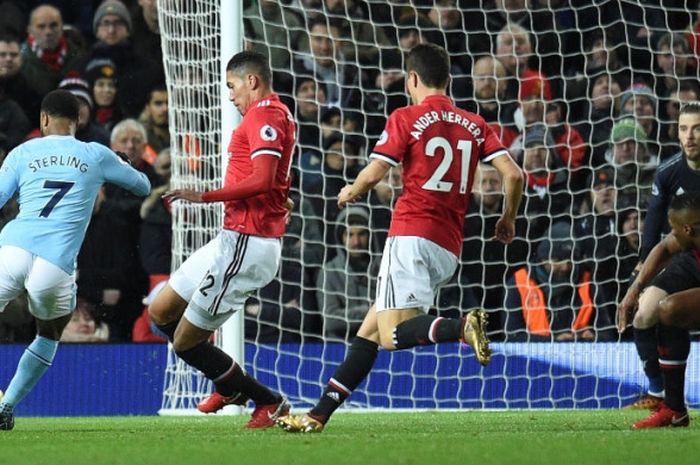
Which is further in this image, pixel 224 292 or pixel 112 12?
pixel 112 12

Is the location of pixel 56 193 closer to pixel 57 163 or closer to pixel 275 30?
pixel 57 163

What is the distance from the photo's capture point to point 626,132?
11875 mm

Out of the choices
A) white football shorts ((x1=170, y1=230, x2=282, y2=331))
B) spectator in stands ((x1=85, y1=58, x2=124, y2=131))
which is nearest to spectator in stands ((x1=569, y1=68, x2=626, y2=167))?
spectator in stands ((x1=85, y1=58, x2=124, y2=131))

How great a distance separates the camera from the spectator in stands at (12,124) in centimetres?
1216

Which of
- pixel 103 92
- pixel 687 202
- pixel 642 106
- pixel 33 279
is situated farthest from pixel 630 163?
pixel 33 279

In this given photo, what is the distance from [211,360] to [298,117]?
16.6 feet

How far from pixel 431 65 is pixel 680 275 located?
1.79m

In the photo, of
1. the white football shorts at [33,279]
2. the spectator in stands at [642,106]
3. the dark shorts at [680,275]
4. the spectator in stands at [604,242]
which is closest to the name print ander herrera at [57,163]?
the white football shorts at [33,279]

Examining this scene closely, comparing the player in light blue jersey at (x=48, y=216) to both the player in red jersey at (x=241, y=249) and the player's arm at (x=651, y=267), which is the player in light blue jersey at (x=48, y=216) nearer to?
the player in red jersey at (x=241, y=249)

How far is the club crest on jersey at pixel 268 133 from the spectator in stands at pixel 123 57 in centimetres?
588

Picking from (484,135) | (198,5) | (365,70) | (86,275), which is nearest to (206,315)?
(484,135)

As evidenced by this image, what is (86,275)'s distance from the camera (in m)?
11.6

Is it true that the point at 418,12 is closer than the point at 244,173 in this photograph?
No

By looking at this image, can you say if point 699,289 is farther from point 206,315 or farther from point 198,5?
point 198,5
